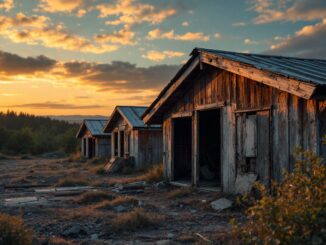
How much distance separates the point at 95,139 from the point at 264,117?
25.8m

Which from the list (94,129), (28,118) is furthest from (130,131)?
(28,118)

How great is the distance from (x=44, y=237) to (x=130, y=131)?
59.0 feet

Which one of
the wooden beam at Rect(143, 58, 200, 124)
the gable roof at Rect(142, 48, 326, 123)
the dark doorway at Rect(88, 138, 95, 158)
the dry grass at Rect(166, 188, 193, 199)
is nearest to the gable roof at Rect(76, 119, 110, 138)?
the dark doorway at Rect(88, 138, 95, 158)

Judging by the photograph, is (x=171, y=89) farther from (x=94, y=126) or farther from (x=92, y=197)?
(x=94, y=126)

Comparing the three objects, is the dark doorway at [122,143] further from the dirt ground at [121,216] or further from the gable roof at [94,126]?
the dirt ground at [121,216]

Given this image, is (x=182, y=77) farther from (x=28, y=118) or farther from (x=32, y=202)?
(x=28, y=118)

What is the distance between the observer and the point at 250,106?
36.4 feet

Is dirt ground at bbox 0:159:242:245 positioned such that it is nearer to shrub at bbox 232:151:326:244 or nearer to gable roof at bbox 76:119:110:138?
shrub at bbox 232:151:326:244

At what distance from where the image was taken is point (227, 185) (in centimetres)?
1206

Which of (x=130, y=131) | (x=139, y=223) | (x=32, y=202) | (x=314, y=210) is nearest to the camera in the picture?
(x=314, y=210)

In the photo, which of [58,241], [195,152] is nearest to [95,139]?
[195,152]

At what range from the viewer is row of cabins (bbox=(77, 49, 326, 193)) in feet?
30.2

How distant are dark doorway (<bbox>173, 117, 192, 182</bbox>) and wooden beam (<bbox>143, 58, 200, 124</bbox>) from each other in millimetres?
1534

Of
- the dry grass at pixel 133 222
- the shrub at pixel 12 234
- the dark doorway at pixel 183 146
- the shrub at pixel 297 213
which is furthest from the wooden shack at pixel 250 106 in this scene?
the shrub at pixel 12 234
